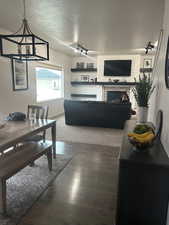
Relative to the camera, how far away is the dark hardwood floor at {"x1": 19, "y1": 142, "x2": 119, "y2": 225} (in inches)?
72.1

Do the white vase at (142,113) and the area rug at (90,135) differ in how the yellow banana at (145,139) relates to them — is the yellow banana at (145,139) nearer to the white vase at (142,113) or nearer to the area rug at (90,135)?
the white vase at (142,113)

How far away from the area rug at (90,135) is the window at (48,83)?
1.59m

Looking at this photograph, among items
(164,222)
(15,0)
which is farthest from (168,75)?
(15,0)

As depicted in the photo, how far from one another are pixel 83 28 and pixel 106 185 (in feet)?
11.5

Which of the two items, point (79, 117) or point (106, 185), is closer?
point (106, 185)

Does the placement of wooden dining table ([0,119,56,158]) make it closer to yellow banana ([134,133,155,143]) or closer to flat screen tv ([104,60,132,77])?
yellow banana ([134,133,155,143])

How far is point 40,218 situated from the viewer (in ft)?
6.01

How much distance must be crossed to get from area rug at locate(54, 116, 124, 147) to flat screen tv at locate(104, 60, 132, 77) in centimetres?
365

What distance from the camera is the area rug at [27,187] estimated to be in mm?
1894

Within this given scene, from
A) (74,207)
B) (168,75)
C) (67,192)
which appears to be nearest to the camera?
(168,75)

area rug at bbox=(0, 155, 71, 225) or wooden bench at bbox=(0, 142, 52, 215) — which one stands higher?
wooden bench at bbox=(0, 142, 52, 215)

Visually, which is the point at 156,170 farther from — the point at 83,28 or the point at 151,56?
the point at 151,56

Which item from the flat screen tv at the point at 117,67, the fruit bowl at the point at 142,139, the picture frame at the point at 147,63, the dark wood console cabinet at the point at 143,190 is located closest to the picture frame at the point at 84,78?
the flat screen tv at the point at 117,67

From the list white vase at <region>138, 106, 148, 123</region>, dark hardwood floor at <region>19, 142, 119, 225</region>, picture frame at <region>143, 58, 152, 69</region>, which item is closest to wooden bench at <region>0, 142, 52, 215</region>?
dark hardwood floor at <region>19, 142, 119, 225</region>
